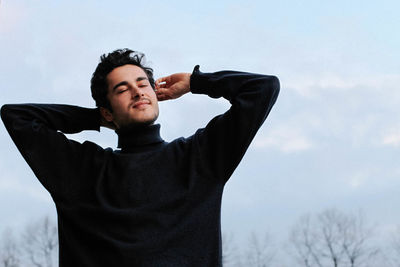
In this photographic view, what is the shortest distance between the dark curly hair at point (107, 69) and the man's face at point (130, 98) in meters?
0.03

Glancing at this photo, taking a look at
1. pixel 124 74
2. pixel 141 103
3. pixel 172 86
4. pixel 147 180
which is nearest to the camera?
pixel 147 180

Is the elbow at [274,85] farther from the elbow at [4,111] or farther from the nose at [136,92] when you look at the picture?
the elbow at [4,111]

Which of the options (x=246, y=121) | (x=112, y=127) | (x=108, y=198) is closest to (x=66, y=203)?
(x=108, y=198)

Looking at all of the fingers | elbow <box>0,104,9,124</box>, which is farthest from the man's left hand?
elbow <box>0,104,9,124</box>

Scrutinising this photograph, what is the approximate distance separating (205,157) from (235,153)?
0.13 meters

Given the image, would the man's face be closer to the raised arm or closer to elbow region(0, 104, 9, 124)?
the raised arm

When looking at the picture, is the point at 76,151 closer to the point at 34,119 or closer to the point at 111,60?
the point at 34,119

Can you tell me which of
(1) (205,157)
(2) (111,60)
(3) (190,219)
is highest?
(2) (111,60)

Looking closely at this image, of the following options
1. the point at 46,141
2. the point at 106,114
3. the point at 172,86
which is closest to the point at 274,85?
the point at 172,86

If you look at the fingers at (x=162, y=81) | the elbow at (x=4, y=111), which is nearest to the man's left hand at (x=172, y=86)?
the fingers at (x=162, y=81)

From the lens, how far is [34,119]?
2693 millimetres

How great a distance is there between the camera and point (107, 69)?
9.07ft

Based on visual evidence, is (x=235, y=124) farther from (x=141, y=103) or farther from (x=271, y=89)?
(x=141, y=103)

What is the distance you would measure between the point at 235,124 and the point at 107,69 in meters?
0.70
